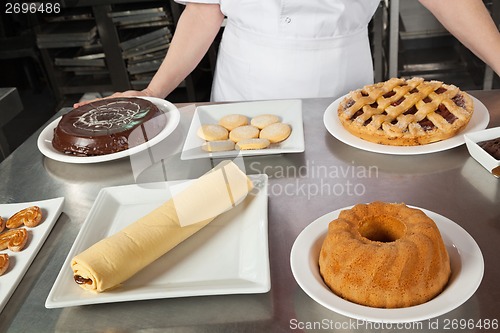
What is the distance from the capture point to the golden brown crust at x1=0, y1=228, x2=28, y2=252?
2.80 feet

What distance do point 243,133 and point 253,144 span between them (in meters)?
0.06

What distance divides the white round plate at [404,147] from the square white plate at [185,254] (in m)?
0.22

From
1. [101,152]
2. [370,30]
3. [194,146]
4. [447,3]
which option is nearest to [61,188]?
[101,152]

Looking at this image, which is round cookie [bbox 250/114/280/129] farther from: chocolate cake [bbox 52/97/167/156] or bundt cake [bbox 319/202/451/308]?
bundt cake [bbox 319/202/451/308]

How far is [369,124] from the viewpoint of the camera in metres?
1.05

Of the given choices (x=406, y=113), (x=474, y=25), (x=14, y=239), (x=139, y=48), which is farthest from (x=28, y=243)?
(x=139, y=48)

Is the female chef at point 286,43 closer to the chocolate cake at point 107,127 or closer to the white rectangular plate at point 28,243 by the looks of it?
the chocolate cake at point 107,127

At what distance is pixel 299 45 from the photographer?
4.66 feet

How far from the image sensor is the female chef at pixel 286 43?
138 cm

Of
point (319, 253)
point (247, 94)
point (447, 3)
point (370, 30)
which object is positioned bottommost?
point (370, 30)

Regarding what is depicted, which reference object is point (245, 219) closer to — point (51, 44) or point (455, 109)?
point (455, 109)

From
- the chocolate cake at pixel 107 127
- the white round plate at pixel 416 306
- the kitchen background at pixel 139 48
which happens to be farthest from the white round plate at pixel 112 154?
the kitchen background at pixel 139 48

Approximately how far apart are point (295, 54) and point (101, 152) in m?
0.60

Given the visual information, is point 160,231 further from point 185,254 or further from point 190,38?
point 190,38
